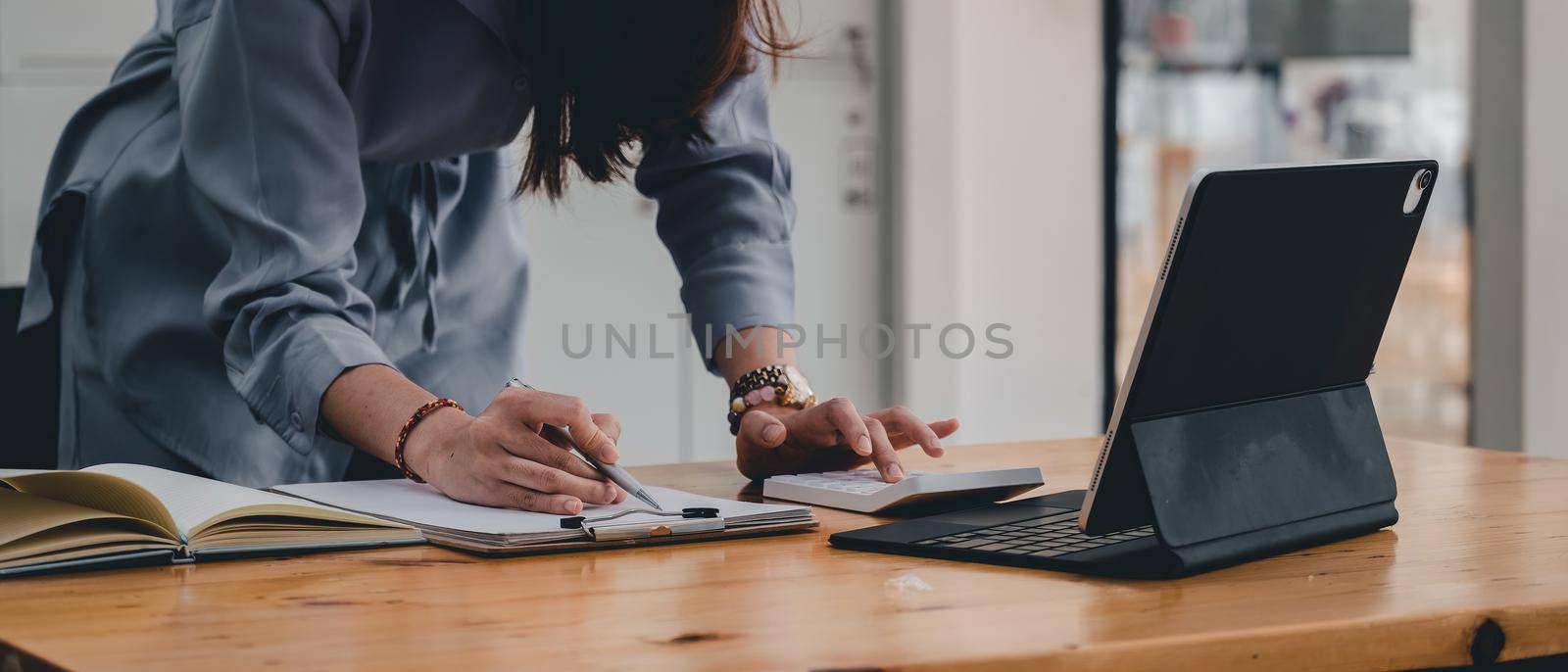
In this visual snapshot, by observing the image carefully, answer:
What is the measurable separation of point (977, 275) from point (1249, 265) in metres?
2.90

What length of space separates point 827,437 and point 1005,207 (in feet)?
8.59

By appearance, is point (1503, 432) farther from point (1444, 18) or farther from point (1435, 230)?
point (1444, 18)

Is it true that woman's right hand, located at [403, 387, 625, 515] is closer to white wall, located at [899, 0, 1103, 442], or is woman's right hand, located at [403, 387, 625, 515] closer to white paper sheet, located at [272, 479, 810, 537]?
white paper sheet, located at [272, 479, 810, 537]

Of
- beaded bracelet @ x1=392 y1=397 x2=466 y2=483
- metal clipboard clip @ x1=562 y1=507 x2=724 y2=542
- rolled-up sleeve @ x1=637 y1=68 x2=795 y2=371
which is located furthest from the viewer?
rolled-up sleeve @ x1=637 y1=68 x2=795 y2=371

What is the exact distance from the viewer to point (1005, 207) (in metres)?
3.76

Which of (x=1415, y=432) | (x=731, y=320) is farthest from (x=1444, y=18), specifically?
(x=731, y=320)

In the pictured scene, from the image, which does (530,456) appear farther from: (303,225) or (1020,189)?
(1020,189)

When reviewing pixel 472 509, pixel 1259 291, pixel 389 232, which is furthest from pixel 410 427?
pixel 1259 291

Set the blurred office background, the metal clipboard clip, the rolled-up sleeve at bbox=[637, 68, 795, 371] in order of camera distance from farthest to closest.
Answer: the blurred office background → the rolled-up sleeve at bbox=[637, 68, 795, 371] → the metal clipboard clip

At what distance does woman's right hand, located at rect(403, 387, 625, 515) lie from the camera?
97 centimetres

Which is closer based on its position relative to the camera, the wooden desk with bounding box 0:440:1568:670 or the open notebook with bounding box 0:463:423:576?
the wooden desk with bounding box 0:440:1568:670

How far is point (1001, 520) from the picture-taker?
0.99 meters

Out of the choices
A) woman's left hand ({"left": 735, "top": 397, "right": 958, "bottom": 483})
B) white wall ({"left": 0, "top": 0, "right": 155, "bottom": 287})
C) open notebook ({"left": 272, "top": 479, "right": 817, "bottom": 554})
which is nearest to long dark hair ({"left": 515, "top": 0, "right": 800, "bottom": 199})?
woman's left hand ({"left": 735, "top": 397, "right": 958, "bottom": 483})

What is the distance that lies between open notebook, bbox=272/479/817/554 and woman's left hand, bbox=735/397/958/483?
0.17 meters
